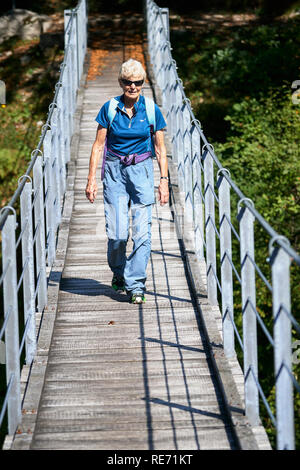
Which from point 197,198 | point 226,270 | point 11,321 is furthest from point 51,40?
point 11,321

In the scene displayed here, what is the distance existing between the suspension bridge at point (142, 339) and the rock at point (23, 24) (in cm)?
1454

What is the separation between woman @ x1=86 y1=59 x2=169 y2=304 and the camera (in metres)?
5.58

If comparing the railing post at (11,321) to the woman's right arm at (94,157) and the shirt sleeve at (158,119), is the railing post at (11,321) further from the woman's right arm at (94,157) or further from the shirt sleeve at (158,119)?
the shirt sleeve at (158,119)

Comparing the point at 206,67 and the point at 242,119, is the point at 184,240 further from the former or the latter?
the point at 206,67

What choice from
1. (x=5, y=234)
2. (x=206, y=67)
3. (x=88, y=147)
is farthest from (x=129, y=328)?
(x=206, y=67)

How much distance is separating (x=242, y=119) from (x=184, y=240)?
28.9 ft

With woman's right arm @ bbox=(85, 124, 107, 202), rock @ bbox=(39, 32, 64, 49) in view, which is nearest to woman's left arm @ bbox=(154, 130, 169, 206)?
woman's right arm @ bbox=(85, 124, 107, 202)

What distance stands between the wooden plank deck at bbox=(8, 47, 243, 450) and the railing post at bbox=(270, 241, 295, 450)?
2.43ft

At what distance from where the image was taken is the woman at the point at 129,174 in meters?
5.58

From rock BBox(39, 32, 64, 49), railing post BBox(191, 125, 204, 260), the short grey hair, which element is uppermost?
the short grey hair

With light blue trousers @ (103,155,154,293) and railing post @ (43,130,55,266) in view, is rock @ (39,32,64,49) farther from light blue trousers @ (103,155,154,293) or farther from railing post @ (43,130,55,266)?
light blue trousers @ (103,155,154,293)

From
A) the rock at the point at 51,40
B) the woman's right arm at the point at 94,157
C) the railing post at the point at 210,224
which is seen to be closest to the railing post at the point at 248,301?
the railing post at the point at 210,224

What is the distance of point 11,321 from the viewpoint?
4.14m

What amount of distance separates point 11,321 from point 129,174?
6.31 feet
